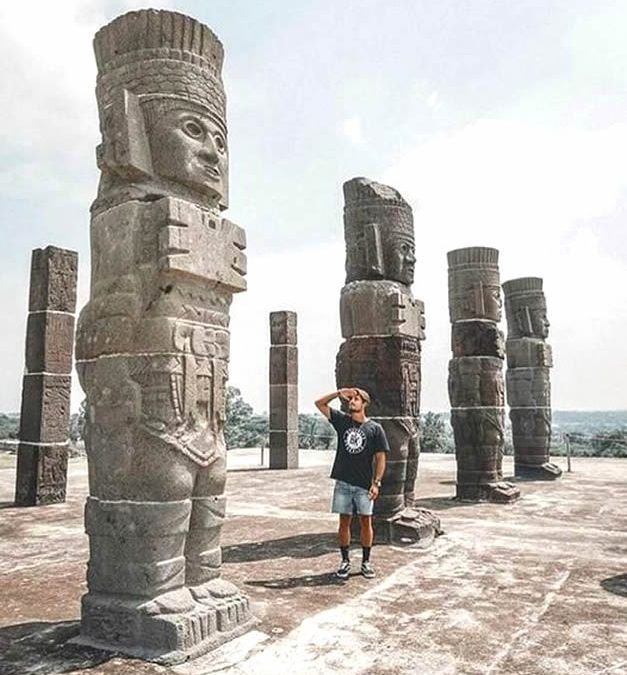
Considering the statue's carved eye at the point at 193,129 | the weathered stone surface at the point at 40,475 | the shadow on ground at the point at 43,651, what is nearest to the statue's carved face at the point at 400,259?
the statue's carved eye at the point at 193,129

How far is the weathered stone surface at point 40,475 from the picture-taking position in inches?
433

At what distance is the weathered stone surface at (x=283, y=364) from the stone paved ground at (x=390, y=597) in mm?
7468

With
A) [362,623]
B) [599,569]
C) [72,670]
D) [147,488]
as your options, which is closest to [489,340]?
[599,569]

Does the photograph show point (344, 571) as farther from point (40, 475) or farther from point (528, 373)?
point (528, 373)

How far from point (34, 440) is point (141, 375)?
7.81 metres

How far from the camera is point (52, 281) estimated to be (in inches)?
449

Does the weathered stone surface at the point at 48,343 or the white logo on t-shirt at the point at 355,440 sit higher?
the weathered stone surface at the point at 48,343

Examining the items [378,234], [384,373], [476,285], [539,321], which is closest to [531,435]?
[539,321]

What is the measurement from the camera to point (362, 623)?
467 centimetres

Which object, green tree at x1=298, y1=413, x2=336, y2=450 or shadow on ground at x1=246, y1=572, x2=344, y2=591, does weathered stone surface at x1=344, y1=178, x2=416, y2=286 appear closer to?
shadow on ground at x1=246, y1=572, x2=344, y2=591

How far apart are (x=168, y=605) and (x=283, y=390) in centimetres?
1332

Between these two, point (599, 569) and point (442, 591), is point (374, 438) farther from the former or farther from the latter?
point (599, 569)

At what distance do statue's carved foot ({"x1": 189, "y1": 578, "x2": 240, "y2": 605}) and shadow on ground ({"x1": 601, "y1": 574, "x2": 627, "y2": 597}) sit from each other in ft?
10.6

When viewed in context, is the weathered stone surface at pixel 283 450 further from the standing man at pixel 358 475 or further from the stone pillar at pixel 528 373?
the standing man at pixel 358 475
